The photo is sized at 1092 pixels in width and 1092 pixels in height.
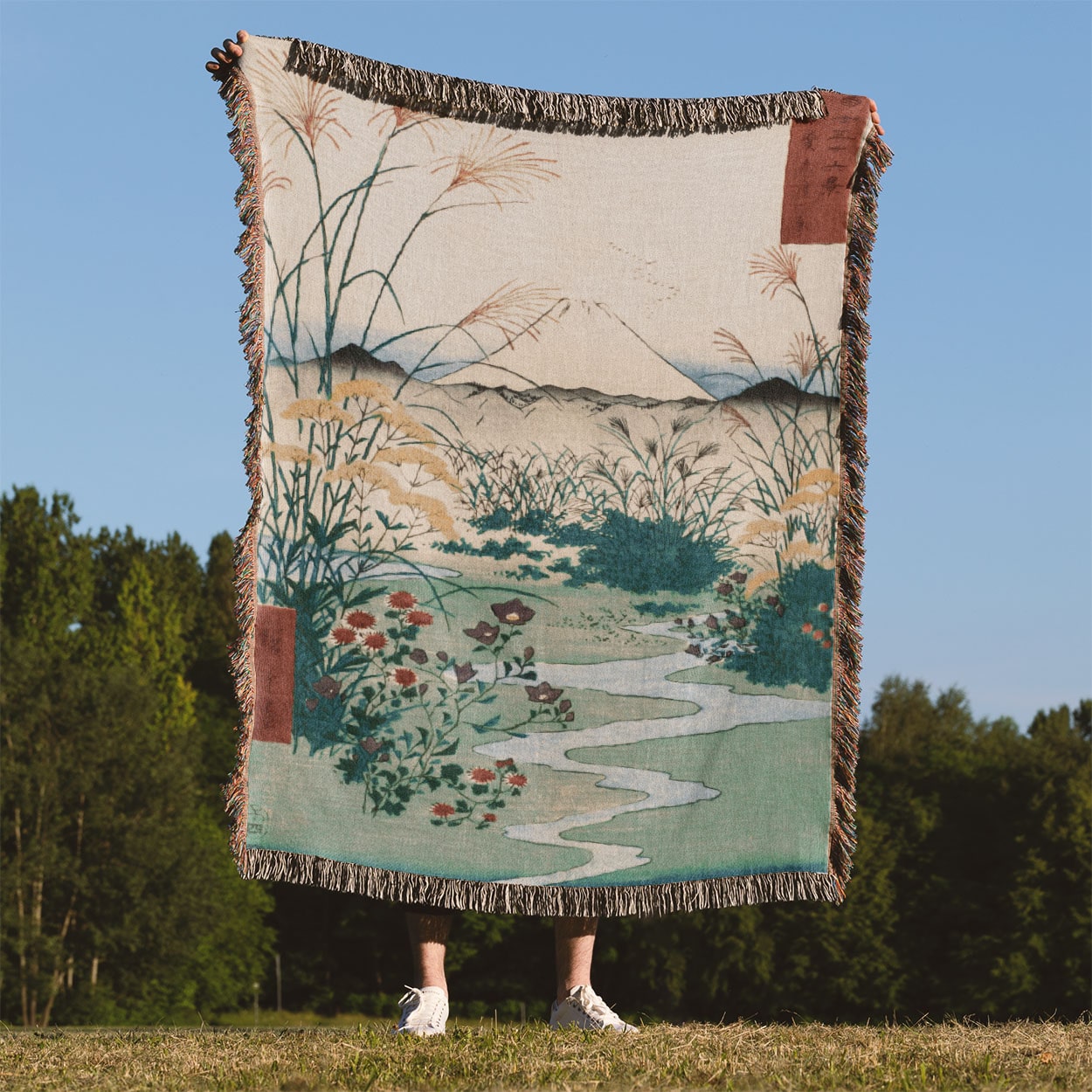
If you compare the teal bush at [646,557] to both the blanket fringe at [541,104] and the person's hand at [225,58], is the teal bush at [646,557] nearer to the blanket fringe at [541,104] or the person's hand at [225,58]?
the blanket fringe at [541,104]

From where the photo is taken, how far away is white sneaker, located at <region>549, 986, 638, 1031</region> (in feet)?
17.5

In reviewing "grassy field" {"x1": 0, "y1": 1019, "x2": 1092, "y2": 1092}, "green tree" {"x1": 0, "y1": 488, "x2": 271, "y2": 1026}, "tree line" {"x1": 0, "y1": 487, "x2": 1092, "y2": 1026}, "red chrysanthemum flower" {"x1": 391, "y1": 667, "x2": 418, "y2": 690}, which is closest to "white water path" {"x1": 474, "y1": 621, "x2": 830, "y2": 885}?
"red chrysanthemum flower" {"x1": 391, "y1": 667, "x2": 418, "y2": 690}

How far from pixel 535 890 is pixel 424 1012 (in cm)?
61

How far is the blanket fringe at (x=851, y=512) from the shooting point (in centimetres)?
577

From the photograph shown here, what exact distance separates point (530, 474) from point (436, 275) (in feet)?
2.90

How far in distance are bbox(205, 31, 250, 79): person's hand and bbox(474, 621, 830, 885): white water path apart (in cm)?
266

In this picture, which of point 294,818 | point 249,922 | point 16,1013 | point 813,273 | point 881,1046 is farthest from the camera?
point 249,922

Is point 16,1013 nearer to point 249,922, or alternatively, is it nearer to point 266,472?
point 249,922

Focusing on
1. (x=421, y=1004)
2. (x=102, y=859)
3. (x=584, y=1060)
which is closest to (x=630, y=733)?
(x=421, y=1004)

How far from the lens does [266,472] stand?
5.52 meters

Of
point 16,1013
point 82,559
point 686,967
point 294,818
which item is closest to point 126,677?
point 82,559

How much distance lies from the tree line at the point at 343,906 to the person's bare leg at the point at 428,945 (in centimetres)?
2506

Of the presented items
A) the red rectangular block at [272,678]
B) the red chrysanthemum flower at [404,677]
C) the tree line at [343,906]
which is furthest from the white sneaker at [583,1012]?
the tree line at [343,906]

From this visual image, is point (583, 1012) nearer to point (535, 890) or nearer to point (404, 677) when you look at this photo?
point (535, 890)
